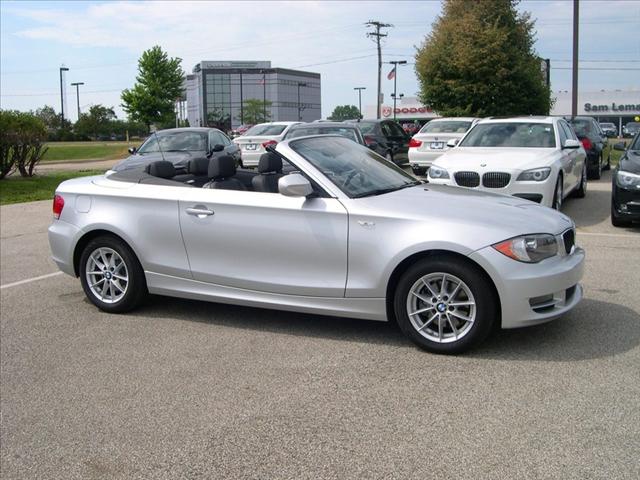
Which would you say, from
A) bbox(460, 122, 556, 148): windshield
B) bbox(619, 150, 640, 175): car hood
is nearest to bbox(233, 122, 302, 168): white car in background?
bbox(460, 122, 556, 148): windshield

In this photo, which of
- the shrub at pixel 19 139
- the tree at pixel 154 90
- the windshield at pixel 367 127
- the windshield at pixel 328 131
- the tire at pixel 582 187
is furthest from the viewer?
the tree at pixel 154 90

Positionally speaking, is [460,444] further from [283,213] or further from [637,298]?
[637,298]

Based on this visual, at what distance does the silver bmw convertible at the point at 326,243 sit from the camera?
471cm

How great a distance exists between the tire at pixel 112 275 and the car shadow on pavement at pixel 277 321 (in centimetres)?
21

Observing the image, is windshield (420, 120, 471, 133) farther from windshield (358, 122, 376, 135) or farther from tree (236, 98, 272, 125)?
tree (236, 98, 272, 125)

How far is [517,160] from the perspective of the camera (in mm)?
10305

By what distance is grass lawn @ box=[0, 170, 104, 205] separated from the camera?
16844mm

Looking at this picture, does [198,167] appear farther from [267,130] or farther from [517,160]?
[267,130]

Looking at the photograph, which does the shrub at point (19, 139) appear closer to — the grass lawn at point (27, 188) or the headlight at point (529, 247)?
the grass lawn at point (27, 188)

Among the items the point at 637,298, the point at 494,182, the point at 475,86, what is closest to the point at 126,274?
the point at 637,298

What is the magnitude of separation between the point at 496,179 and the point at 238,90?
119 metres

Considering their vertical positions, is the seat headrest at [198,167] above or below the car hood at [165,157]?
below

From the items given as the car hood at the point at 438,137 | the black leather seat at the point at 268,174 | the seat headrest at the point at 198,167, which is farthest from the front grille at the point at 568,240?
the car hood at the point at 438,137

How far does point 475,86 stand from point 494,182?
20.0 meters
